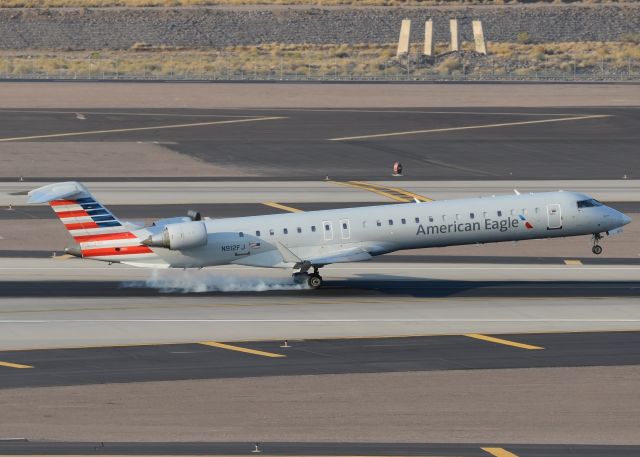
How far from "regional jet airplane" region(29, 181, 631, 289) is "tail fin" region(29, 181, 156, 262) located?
4 cm

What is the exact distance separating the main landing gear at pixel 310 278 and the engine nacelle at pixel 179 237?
438cm

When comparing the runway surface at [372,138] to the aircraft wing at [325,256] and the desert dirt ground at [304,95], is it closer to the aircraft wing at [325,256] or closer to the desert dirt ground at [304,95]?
the desert dirt ground at [304,95]

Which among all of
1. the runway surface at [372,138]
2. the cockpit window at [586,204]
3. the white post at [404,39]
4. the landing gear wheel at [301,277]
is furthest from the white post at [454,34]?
the landing gear wheel at [301,277]

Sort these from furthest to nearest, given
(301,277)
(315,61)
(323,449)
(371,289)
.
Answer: (315,61) < (371,289) < (301,277) < (323,449)

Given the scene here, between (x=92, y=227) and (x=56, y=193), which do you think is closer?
(x=56, y=193)

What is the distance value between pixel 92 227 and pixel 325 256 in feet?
29.2

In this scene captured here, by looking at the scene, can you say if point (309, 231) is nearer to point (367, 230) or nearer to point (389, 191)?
point (367, 230)

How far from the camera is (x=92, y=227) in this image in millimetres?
50750

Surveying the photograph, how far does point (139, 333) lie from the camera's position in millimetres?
44969

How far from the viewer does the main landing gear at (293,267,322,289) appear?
52938 millimetres

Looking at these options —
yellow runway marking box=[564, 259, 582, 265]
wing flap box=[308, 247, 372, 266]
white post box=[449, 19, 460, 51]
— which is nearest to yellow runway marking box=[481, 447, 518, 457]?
wing flap box=[308, 247, 372, 266]

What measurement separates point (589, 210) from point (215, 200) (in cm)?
2574

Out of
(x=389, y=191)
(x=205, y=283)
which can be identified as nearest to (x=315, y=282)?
(x=205, y=283)

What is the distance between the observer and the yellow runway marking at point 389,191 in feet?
249
